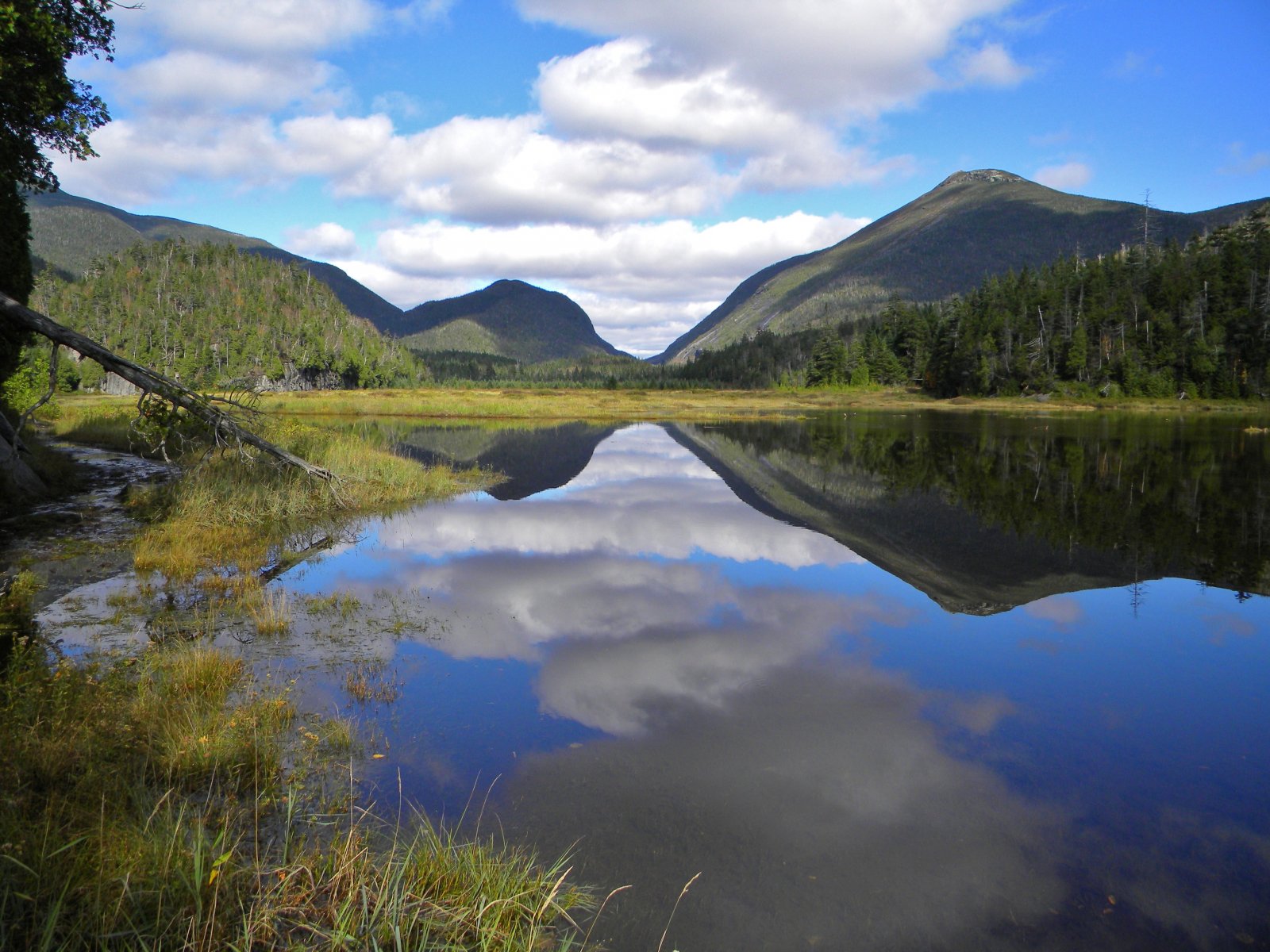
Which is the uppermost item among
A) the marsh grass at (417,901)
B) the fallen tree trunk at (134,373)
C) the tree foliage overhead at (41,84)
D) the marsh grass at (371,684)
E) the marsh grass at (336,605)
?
the tree foliage overhead at (41,84)

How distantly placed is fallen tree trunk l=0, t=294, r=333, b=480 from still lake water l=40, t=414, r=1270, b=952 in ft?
10.8

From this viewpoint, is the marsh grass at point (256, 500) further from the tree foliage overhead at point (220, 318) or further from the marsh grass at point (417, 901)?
the tree foliage overhead at point (220, 318)

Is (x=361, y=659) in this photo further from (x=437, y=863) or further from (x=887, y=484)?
(x=887, y=484)

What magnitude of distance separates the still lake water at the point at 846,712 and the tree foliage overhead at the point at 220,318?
11098 cm

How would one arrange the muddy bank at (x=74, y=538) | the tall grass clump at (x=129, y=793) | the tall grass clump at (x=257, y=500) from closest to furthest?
the tall grass clump at (x=129, y=793)
the muddy bank at (x=74, y=538)
the tall grass clump at (x=257, y=500)

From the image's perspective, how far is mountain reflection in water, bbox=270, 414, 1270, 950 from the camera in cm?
484

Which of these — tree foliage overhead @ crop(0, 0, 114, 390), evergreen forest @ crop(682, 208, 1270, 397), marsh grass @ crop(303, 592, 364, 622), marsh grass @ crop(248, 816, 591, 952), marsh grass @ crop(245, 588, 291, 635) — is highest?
evergreen forest @ crop(682, 208, 1270, 397)

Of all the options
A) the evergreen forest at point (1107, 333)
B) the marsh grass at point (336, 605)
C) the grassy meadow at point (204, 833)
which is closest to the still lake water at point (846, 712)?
the marsh grass at point (336, 605)

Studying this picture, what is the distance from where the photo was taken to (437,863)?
443cm

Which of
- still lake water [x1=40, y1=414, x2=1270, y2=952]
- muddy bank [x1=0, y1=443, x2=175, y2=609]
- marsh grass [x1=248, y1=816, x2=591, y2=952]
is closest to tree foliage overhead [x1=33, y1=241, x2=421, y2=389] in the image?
muddy bank [x1=0, y1=443, x2=175, y2=609]

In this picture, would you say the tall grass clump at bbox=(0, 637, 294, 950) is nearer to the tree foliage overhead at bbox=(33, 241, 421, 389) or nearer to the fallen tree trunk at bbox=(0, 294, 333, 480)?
the fallen tree trunk at bbox=(0, 294, 333, 480)

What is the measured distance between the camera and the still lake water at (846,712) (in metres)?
4.85

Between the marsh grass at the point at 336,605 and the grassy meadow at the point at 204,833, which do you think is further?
the marsh grass at the point at 336,605

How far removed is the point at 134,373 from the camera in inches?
530
